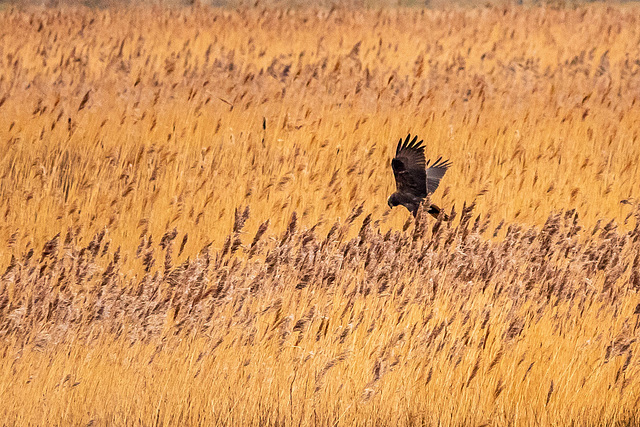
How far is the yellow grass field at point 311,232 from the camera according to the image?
3.35m

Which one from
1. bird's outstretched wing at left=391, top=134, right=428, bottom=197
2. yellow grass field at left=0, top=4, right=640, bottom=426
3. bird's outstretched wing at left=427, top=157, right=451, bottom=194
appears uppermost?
bird's outstretched wing at left=391, top=134, right=428, bottom=197

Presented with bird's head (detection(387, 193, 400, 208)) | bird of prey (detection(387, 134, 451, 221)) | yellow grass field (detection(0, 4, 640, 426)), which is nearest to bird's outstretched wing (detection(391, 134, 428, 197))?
bird of prey (detection(387, 134, 451, 221))

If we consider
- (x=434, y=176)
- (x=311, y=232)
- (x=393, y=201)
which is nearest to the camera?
(x=311, y=232)

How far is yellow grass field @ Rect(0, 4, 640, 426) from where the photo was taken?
11.0 feet

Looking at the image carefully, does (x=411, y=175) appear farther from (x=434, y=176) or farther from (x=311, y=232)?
(x=311, y=232)

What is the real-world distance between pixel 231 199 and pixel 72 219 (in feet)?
3.35

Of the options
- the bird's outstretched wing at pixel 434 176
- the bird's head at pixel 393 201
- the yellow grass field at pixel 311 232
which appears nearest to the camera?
the yellow grass field at pixel 311 232

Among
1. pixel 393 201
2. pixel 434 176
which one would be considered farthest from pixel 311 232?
pixel 434 176

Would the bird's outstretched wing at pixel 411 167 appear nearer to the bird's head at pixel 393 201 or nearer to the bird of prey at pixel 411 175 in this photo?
the bird of prey at pixel 411 175

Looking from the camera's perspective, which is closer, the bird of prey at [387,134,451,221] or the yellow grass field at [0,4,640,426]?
the yellow grass field at [0,4,640,426]

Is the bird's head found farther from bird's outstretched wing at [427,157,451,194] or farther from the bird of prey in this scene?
bird's outstretched wing at [427,157,451,194]

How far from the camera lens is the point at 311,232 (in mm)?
4367

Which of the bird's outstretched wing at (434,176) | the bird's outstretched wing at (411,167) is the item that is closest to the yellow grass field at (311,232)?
the bird's outstretched wing at (434,176)

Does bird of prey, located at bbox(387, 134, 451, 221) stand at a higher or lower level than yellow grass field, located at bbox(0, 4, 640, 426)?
higher
